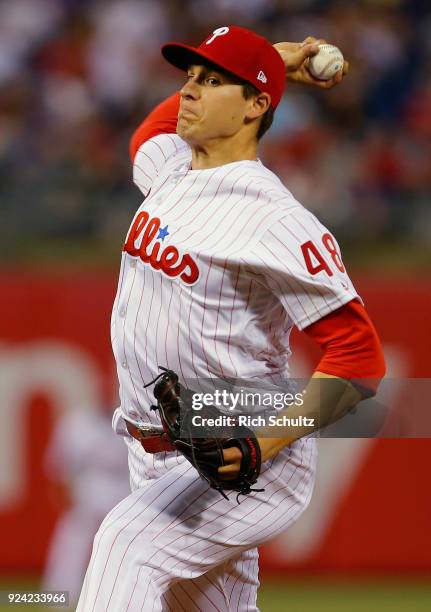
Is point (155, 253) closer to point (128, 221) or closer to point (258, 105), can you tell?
point (258, 105)

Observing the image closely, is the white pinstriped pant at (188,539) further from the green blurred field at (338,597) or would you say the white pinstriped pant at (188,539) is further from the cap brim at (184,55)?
the green blurred field at (338,597)

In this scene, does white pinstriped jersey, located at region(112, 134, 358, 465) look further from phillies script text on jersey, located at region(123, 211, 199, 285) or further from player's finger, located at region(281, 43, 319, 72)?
player's finger, located at region(281, 43, 319, 72)

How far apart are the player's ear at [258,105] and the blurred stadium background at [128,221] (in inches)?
154

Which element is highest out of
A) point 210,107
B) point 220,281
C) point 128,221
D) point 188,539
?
point 128,221

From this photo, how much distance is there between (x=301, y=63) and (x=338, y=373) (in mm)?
1240

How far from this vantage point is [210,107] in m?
3.43

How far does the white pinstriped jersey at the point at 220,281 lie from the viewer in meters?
3.24

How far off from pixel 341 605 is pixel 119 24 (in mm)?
4765

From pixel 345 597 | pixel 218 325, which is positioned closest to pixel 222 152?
pixel 218 325

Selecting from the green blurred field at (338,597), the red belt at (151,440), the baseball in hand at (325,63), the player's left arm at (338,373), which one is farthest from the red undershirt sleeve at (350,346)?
the green blurred field at (338,597)

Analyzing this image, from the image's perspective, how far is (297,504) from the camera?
3516mm

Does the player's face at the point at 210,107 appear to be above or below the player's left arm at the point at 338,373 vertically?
above

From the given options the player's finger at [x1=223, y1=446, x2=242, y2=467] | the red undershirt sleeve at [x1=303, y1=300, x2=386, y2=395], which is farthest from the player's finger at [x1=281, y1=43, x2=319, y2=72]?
the player's finger at [x1=223, y1=446, x2=242, y2=467]

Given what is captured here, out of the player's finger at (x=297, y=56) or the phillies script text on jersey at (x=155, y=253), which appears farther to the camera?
the player's finger at (x=297, y=56)
